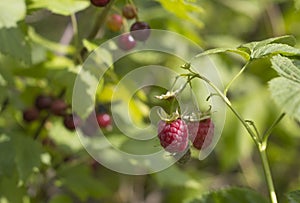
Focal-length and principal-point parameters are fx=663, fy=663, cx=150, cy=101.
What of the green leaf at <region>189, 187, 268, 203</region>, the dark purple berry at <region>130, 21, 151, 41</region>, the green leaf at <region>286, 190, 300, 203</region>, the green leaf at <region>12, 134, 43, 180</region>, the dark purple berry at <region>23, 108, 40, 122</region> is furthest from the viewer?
the dark purple berry at <region>23, 108, 40, 122</region>

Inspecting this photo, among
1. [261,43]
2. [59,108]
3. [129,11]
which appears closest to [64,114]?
[59,108]

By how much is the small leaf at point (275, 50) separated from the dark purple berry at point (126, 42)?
75 centimetres

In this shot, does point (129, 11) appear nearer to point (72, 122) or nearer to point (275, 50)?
point (72, 122)

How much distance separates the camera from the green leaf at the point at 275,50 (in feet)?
5.94

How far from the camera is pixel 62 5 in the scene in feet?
8.31

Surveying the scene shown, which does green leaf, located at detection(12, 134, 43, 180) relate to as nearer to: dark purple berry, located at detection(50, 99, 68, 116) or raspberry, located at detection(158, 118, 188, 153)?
dark purple berry, located at detection(50, 99, 68, 116)

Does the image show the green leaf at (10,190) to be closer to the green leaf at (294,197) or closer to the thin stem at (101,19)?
the thin stem at (101,19)

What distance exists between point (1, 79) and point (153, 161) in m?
0.74

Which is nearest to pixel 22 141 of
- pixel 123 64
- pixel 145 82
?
pixel 145 82

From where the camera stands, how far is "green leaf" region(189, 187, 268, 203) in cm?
225

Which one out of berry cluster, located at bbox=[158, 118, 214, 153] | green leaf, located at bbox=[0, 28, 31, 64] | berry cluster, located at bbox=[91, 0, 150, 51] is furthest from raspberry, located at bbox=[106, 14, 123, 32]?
berry cluster, located at bbox=[158, 118, 214, 153]

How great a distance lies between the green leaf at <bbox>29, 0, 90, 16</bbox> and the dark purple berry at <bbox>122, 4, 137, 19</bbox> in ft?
0.59

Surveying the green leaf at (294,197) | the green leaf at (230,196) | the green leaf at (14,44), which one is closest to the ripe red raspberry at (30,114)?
the green leaf at (14,44)

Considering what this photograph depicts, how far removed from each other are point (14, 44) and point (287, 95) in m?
1.26
